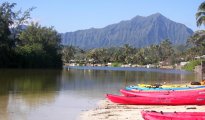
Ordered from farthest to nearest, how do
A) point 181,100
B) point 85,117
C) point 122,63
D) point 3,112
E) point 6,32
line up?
point 122,63
point 6,32
point 181,100
point 3,112
point 85,117

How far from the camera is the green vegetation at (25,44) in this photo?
84.2 m

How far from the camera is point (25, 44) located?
9981 cm

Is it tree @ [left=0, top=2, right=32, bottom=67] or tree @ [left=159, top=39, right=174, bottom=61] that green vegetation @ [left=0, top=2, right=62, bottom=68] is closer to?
tree @ [left=0, top=2, right=32, bottom=67]

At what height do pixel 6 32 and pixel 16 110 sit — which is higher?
pixel 6 32

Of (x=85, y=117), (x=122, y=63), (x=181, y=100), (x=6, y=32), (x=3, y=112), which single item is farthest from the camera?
(x=122, y=63)

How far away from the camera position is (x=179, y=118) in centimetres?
1268

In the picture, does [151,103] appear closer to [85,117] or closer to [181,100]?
[181,100]

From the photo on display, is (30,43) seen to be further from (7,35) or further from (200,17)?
(200,17)

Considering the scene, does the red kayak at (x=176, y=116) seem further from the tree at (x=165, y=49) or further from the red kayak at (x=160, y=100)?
the tree at (x=165, y=49)

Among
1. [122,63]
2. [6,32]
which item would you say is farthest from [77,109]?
[122,63]

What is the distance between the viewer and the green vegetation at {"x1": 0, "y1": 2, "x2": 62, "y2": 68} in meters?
84.2

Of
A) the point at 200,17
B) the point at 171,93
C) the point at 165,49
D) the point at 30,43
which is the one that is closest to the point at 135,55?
the point at 165,49

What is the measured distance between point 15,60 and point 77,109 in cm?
6854

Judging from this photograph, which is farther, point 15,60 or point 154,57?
point 154,57
